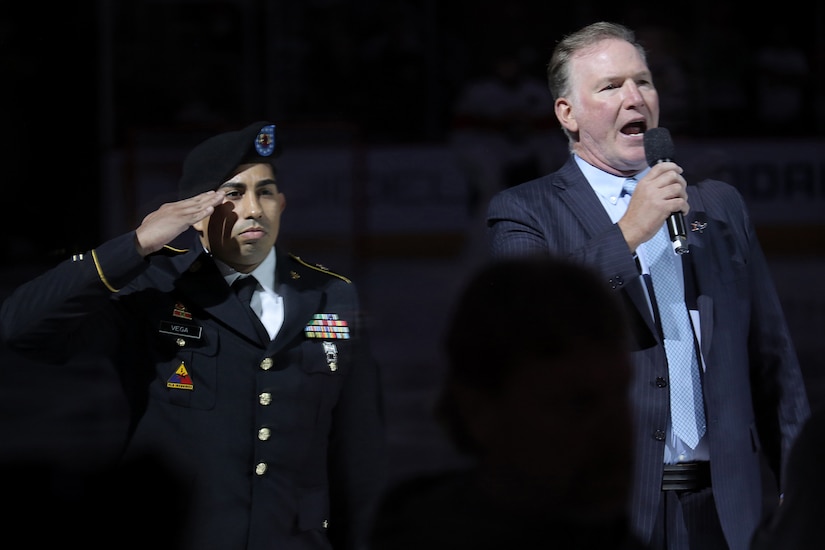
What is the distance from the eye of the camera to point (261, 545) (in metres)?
2.64

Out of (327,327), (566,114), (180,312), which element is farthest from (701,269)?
(180,312)

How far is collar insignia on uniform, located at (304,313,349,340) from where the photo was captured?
272cm

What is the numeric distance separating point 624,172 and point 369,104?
9384mm

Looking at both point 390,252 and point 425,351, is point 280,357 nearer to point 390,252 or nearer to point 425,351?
point 425,351

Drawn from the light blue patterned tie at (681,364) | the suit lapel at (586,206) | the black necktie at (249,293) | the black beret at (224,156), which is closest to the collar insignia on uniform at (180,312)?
the black necktie at (249,293)

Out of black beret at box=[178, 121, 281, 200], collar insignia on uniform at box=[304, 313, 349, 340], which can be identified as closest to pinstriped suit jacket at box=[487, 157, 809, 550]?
collar insignia on uniform at box=[304, 313, 349, 340]

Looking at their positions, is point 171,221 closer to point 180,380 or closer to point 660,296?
point 180,380

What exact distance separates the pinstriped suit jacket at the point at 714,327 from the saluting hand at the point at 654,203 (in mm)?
32

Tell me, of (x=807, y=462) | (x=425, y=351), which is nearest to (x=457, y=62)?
(x=425, y=351)

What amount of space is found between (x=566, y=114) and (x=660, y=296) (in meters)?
0.42

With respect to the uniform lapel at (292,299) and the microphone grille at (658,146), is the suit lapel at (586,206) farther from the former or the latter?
the uniform lapel at (292,299)

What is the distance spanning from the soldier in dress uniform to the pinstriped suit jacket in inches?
16.9

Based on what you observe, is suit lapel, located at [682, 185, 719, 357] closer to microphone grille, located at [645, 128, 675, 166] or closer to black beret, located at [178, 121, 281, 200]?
microphone grille, located at [645, 128, 675, 166]

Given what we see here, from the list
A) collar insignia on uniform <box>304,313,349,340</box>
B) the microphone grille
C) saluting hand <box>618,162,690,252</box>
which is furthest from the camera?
collar insignia on uniform <box>304,313,349,340</box>
